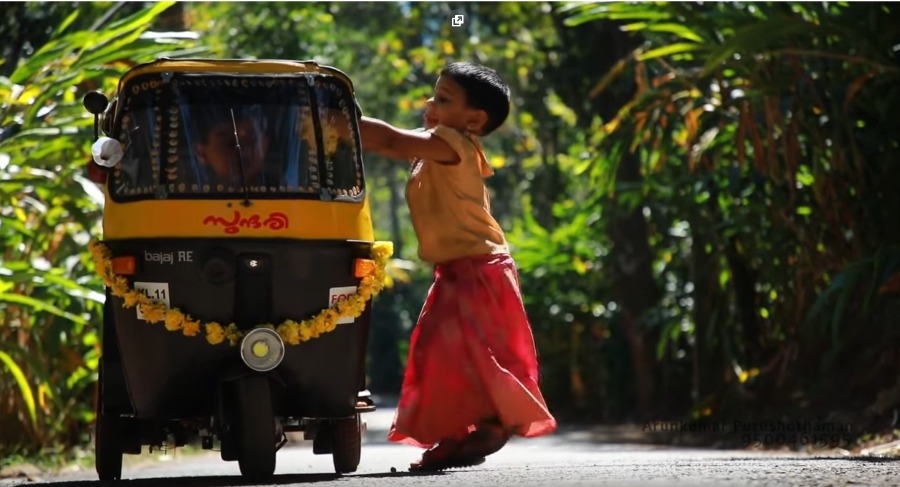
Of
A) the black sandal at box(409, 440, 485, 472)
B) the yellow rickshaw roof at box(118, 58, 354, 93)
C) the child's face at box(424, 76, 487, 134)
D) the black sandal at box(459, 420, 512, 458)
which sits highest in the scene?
the yellow rickshaw roof at box(118, 58, 354, 93)

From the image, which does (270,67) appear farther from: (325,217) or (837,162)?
(837,162)

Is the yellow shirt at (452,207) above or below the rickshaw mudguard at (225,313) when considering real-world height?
above

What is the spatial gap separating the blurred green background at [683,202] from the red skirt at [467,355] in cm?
317

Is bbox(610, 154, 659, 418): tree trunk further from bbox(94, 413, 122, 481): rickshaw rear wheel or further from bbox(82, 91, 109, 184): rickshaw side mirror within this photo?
bbox(82, 91, 109, 184): rickshaw side mirror

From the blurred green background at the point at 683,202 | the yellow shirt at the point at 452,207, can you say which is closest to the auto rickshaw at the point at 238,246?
the yellow shirt at the point at 452,207

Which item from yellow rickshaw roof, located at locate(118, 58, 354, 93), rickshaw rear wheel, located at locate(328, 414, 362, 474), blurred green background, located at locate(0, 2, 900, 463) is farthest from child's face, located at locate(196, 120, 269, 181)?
blurred green background, located at locate(0, 2, 900, 463)

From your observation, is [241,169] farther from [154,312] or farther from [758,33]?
[758,33]

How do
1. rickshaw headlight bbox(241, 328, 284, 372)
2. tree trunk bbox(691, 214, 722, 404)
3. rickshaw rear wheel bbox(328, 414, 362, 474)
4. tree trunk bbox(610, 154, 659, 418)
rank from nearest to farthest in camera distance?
rickshaw headlight bbox(241, 328, 284, 372) → rickshaw rear wheel bbox(328, 414, 362, 474) → tree trunk bbox(691, 214, 722, 404) → tree trunk bbox(610, 154, 659, 418)

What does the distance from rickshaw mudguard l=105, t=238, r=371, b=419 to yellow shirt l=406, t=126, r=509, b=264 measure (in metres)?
0.50

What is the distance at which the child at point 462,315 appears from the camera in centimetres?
751

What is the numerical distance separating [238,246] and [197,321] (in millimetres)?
341

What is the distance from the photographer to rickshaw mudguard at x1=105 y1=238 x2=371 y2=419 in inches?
273

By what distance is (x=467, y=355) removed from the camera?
299 inches

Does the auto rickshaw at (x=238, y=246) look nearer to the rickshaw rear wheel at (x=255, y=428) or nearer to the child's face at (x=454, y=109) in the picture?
the rickshaw rear wheel at (x=255, y=428)
